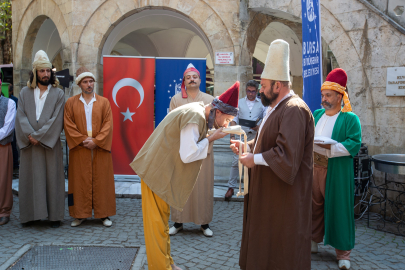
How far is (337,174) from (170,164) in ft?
6.19

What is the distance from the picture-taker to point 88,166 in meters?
4.98

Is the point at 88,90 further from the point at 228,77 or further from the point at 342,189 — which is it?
the point at 342,189

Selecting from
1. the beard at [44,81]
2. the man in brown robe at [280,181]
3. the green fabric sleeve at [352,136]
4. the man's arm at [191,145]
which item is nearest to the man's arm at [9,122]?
the beard at [44,81]

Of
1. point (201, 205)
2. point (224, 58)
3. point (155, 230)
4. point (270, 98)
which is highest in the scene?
point (224, 58)

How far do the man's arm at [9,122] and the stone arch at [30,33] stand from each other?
10.2ft

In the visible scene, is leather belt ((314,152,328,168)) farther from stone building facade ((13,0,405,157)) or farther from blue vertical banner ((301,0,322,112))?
stone building facade ((13,0,405,157))

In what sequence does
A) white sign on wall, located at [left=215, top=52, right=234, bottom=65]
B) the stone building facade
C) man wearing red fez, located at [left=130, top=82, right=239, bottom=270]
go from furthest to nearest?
white sign on wall, located at [left=215, top=52, right=234, bottom=65] < the stone building facade < man wearing red fez, located at [left=130, top=82, right=239, bottom=270]

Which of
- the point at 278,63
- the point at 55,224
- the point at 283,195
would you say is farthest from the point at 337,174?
the point at 55,224

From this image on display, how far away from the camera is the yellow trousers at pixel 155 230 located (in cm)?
309

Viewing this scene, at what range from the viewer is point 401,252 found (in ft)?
14.1

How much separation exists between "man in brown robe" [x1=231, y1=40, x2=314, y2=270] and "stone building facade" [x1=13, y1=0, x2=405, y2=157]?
363 centimetres

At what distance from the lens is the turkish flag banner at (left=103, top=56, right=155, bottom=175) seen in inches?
280

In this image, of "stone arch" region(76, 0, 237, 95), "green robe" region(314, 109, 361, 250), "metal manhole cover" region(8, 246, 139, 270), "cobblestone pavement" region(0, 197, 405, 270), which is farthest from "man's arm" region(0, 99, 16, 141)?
"green robe" region(314, 109, 361, 250)

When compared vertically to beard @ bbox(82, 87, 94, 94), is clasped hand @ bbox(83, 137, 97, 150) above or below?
below
